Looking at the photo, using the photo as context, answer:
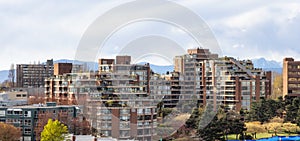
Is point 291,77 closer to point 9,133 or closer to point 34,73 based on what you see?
point 9,133

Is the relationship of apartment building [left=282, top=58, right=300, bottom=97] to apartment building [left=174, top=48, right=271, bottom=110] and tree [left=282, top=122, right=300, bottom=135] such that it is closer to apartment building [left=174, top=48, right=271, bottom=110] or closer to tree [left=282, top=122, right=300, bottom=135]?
apartment building [left=174, top=48, right=271, bottom=110]

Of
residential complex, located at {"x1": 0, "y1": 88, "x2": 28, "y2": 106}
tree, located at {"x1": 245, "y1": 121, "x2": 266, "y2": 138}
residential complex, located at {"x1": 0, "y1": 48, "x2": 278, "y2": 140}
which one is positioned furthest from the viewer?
residential complex, located at {"x1": 0, "y1": 88, "x2": 28, "y2": 106}

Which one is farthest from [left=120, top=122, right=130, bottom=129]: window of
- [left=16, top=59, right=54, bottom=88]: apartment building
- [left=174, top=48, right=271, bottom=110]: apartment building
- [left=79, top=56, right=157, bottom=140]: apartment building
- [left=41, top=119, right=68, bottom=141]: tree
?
[left=16, top=59, right=54, bottom=88]: apartment building

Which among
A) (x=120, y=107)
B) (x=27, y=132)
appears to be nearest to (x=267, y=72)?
(x=120, y=107)

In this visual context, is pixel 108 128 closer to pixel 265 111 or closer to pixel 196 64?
pixel 265 111

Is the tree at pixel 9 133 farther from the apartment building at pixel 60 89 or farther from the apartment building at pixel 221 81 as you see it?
the apartment building at pixel 221 81
